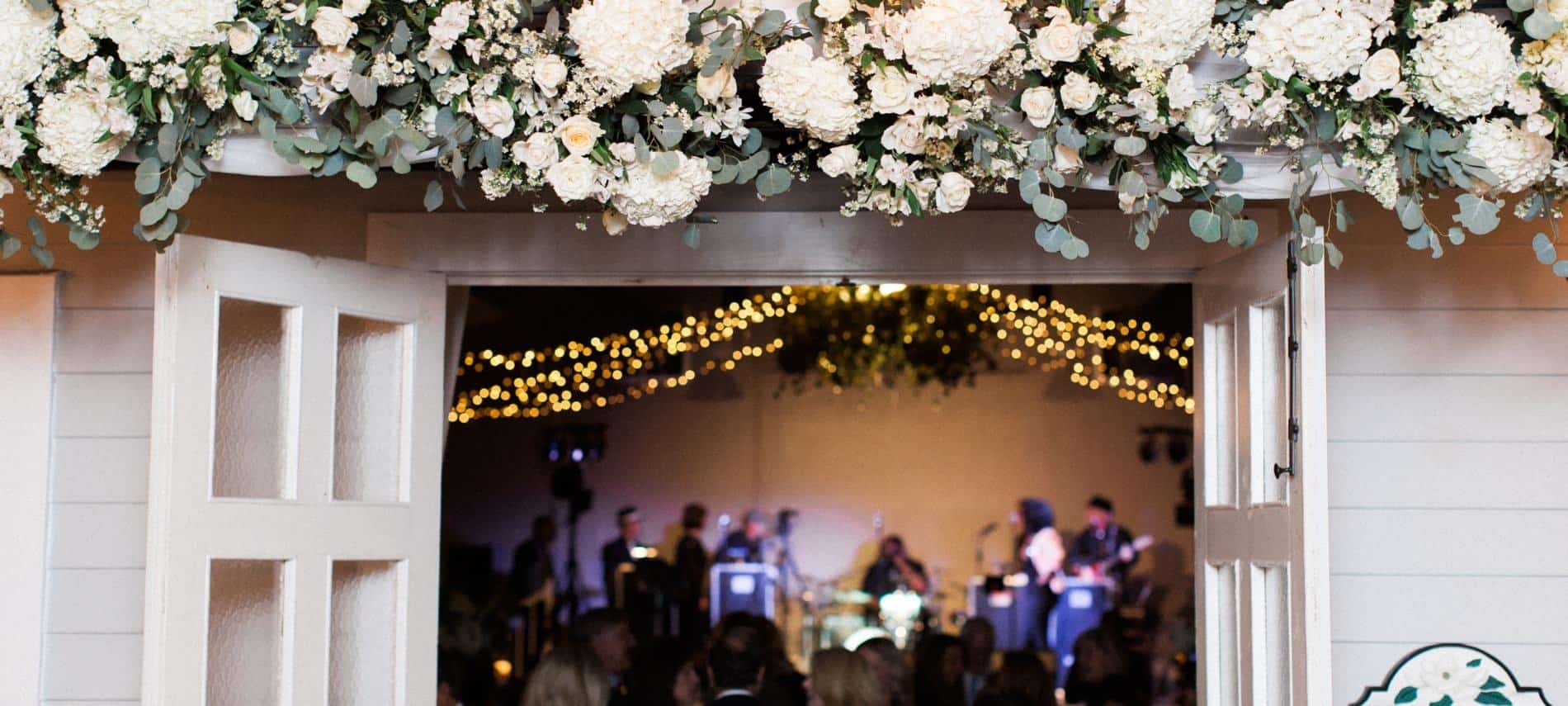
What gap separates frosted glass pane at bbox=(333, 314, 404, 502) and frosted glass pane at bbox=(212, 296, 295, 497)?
0.66 feet

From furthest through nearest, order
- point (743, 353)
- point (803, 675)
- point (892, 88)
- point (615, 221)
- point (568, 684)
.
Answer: point (743, 353) → point (803, 675) → point (568, 684) → point (615, 221) → point (892, 88)

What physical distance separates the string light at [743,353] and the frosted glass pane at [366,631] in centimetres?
332

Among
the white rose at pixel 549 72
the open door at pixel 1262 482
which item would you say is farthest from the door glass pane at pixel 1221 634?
the white rose at pixel 549 72

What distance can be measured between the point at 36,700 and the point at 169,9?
1.81 meters

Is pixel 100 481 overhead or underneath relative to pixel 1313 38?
underneath

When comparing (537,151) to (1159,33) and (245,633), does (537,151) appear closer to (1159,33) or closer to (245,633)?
(1159,33)

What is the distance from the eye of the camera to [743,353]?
24.7ft

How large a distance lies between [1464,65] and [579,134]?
135 cm

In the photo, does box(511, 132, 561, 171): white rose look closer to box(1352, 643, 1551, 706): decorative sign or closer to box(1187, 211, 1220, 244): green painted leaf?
box(1187, 211, 1220, 244): green painted leaf

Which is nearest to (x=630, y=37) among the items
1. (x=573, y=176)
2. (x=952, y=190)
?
(x=573, y=176)

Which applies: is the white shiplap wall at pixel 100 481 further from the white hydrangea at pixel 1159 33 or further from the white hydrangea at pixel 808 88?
the white hydrangea at pixel 1159 33

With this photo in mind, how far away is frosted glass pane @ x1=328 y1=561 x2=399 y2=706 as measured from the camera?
3070 mm

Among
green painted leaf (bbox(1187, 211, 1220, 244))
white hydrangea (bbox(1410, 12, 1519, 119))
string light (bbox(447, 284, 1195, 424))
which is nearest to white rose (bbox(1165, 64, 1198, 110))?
green painted leaf (bbox(1187, 211, 1220, 244))

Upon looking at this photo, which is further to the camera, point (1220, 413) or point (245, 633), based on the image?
point (1220, 413)
